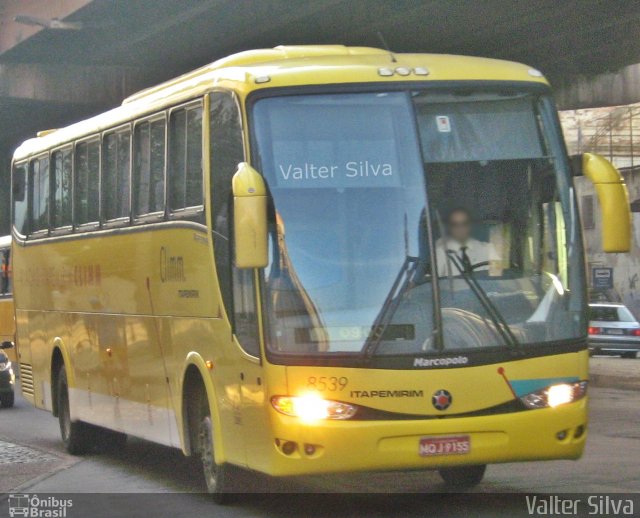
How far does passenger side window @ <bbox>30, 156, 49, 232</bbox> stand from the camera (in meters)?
17.7

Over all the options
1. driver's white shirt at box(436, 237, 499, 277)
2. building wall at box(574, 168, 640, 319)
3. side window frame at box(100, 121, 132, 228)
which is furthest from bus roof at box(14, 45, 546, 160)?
building wall at box(574, 168, 640, 319)

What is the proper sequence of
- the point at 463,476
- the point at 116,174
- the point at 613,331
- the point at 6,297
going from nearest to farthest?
the point at 463,476 < the point at 116,174 < the point at 6,297 < the point at 613,331

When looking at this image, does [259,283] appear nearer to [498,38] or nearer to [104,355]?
[104,355]

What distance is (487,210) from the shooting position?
1065cm

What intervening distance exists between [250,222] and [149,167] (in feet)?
12.2

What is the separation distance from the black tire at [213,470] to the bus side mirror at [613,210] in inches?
126

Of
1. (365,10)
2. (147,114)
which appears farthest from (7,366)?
(147,114)

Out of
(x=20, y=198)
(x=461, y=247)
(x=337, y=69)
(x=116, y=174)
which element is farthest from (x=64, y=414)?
(x=461, y=247)

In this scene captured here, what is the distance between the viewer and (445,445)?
1017 centimetres

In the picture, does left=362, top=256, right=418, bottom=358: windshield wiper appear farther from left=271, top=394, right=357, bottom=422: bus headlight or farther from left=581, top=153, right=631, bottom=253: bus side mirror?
left=581, top=153, right=631, bottom=253: bus side mirror

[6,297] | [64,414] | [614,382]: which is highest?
[6,297]

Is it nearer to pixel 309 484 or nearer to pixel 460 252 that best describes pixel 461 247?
pixel 460 252

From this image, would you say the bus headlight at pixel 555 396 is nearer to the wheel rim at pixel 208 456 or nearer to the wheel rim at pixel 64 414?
the wheel rim at pixel 208 456

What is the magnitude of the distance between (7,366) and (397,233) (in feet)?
50.1
